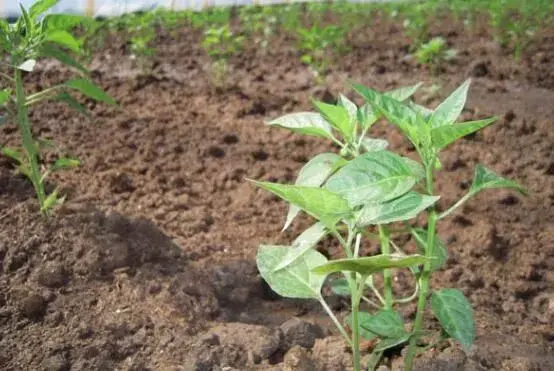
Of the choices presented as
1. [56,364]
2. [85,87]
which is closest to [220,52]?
[85,87]

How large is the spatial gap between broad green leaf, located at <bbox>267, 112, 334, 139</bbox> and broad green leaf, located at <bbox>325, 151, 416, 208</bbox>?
33cm

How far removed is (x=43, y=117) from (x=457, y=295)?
2.89m

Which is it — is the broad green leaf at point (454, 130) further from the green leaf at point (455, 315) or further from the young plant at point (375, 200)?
the green leaf at point (455, 315)

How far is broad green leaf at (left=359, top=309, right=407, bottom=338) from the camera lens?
1.34m

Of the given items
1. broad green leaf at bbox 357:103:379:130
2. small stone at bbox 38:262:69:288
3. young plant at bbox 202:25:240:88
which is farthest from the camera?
young plant at bbox 202:25:240:88

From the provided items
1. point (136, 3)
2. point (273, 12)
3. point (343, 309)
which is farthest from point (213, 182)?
point (136, 3)

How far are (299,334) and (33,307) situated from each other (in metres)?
0.76

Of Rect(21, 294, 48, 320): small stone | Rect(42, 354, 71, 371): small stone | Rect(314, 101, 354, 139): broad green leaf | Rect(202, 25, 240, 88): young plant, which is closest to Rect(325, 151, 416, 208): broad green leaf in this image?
Rect(314, 101, 354, 139): broad green leaf

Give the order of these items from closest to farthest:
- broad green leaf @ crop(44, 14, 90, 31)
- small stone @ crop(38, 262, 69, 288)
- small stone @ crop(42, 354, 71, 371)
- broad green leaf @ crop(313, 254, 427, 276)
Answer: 1. broad green leaf @ crop(313, 254, 427, 276)
2. small stone @ crop(42, 354, 71, 371)
3. small stone @ crop(38, 262, 69, 288)
4. broad green leaf @ crop(44, 14, 90, 31)

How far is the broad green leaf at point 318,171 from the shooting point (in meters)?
1.43

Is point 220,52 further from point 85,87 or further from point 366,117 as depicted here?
point 366,117

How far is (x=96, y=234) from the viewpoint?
7.12 feet

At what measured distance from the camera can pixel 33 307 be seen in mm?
1815

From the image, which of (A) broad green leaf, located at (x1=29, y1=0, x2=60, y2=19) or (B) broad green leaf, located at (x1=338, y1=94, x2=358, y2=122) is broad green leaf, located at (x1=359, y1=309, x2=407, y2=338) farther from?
(A) broad green leaf, located at (x1=29, y1=0, x2=60, y2=19)
